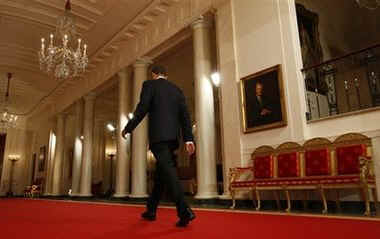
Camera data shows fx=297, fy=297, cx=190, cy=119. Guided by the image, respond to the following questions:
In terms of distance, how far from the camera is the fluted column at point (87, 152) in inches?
462

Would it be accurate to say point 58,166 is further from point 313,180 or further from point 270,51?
point 313,180

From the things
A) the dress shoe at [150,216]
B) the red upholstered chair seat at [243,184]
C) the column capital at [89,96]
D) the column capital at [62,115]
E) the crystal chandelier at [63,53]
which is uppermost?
the column capital at [89,96]

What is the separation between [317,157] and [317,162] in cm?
8

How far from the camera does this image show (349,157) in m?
4.18

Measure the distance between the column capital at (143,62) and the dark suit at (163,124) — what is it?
668 centimetres

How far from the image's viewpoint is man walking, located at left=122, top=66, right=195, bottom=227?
2729mm

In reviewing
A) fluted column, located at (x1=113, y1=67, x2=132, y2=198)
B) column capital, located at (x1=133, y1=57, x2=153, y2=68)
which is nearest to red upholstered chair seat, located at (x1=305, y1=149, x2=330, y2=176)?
column capital, located at (x1=133, y1=57, x2=153, y2=68)

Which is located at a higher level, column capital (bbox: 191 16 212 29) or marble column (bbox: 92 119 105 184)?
column capital (bbox: 191 16 212 29)

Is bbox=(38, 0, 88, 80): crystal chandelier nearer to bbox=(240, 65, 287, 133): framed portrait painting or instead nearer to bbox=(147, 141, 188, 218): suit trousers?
bbox=(240, 65, 287, 133): framed portrait painting

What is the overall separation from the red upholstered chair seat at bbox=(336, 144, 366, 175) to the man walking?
8.34 feet

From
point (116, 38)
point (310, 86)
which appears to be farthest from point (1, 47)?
point (310, 86)

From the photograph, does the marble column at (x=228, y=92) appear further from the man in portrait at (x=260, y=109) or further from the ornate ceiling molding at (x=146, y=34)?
the ornate ceiling molding at (x=146, y=34)

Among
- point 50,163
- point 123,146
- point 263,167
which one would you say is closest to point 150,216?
point 263,167

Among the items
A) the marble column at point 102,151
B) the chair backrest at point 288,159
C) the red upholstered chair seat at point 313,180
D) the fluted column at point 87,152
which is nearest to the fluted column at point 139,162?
the fluted column at point 87,152
